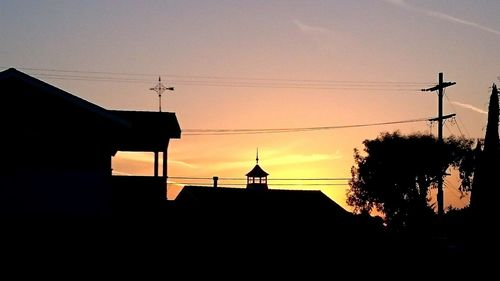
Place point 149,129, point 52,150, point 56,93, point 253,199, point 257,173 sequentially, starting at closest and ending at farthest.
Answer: point 56,93 < point 52,150 < point 149,129 < point 253,199 < point 257,173

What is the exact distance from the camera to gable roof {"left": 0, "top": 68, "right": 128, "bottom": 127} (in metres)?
26.9

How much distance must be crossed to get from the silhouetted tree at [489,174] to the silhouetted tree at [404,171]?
43.7 metres

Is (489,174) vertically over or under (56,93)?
under

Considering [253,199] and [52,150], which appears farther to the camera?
[253,199]

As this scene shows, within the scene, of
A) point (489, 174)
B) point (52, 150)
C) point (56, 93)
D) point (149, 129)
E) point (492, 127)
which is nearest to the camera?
point (56, 93)

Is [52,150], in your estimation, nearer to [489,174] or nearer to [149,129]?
[149,129]

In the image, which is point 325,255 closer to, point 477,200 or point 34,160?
point 477,200

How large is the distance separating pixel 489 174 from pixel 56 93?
15.8 meters

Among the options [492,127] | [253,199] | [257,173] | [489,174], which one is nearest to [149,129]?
[489,174]

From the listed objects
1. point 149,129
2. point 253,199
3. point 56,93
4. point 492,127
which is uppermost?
point 56,93

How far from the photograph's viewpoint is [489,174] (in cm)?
2794

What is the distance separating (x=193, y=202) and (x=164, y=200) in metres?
14.7

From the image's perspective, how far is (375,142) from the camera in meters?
76.0

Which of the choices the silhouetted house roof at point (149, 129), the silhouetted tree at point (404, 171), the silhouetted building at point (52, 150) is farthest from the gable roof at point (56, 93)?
A: the silhouetted tree at point (404, 171)
